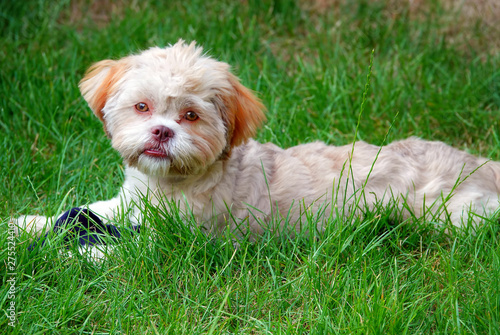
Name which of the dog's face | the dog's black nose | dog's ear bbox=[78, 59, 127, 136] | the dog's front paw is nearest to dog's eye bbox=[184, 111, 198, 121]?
the dog's face

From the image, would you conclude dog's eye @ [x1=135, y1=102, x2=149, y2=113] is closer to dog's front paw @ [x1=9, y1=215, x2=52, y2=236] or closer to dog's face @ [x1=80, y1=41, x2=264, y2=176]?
dog's face @ [x1=80, y1=41, x2=264, y2=176]

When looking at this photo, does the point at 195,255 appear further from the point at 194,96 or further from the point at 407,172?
the point at 407,172

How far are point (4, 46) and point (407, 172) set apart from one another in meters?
4.46

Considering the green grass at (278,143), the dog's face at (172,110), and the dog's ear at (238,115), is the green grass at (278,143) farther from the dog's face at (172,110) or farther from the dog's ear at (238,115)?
the dog's ear at (238,115)

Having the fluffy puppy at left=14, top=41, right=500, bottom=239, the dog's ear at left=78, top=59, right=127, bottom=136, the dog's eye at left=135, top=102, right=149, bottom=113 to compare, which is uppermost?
the dog's ear at left=78, top=59, right=127, bottom=136

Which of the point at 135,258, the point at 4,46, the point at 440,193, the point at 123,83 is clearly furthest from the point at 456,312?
the point at 4,46

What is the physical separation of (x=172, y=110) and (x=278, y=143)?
1.80 meters

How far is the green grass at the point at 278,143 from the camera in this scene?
3.03 meters

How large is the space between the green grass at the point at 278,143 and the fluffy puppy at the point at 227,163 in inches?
7.8

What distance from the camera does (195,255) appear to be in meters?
3.40

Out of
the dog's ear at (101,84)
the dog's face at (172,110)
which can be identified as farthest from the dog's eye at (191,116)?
the dog's ear at (101,84)

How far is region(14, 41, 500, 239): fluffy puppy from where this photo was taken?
3322mm

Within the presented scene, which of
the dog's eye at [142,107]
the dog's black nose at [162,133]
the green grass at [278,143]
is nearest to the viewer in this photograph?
the green grass at [278,143]

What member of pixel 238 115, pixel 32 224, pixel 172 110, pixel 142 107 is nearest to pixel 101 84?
pixel 142 107
